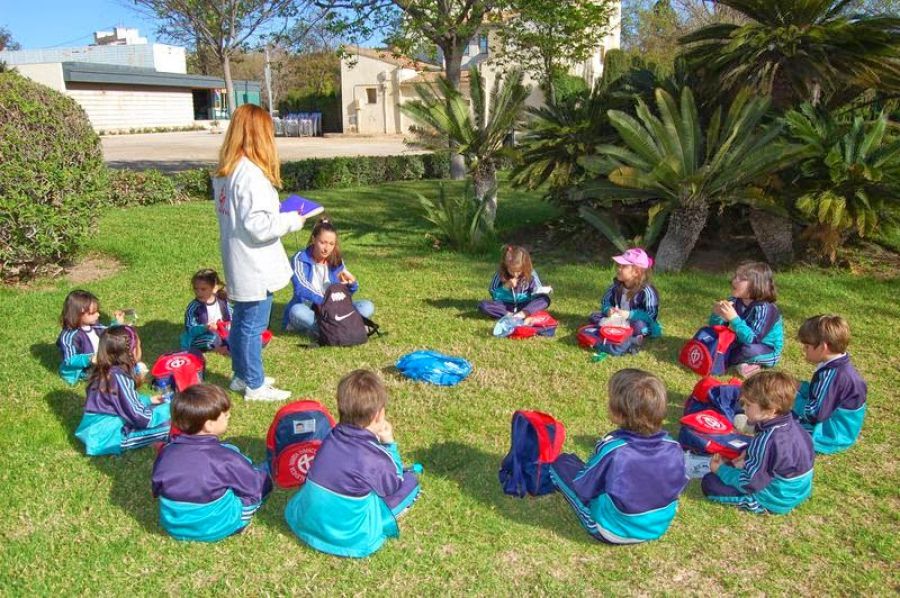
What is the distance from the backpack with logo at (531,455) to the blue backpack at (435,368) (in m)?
1.46

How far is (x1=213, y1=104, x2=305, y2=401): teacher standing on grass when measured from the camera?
14.5 feet

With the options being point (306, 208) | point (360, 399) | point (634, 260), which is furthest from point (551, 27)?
point (360, 399)

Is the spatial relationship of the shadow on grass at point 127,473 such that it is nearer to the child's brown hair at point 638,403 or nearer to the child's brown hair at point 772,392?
the child's brown hair at point 638,403

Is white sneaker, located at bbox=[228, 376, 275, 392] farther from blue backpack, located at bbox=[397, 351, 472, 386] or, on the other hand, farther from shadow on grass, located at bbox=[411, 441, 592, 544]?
shadow on grass, located at bbox=[411, 441, 592, 544]

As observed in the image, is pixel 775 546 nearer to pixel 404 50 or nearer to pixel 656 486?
pixel 656 486

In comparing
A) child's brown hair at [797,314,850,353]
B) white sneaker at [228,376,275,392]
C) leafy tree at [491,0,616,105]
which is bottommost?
white sneaker at [228,376,275,392]

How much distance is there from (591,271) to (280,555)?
633 centimetres

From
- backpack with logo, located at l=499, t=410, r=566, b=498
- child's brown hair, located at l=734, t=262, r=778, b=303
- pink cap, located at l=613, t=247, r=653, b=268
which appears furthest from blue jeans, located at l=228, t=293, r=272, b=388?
child's brown hair, located at l=734, t=262, r=778, b=303

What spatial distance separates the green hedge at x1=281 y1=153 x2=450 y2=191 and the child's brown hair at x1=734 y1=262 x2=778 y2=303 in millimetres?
12485

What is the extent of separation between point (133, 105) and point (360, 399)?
45199mm

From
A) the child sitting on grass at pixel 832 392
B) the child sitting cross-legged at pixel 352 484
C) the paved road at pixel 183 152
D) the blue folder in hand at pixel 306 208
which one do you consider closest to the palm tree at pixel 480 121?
the blue folder in hand at pixel 306 208

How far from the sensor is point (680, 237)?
8.70 metres

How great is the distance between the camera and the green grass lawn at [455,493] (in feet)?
10.8

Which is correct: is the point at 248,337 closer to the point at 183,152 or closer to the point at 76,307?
the point at 76,307
